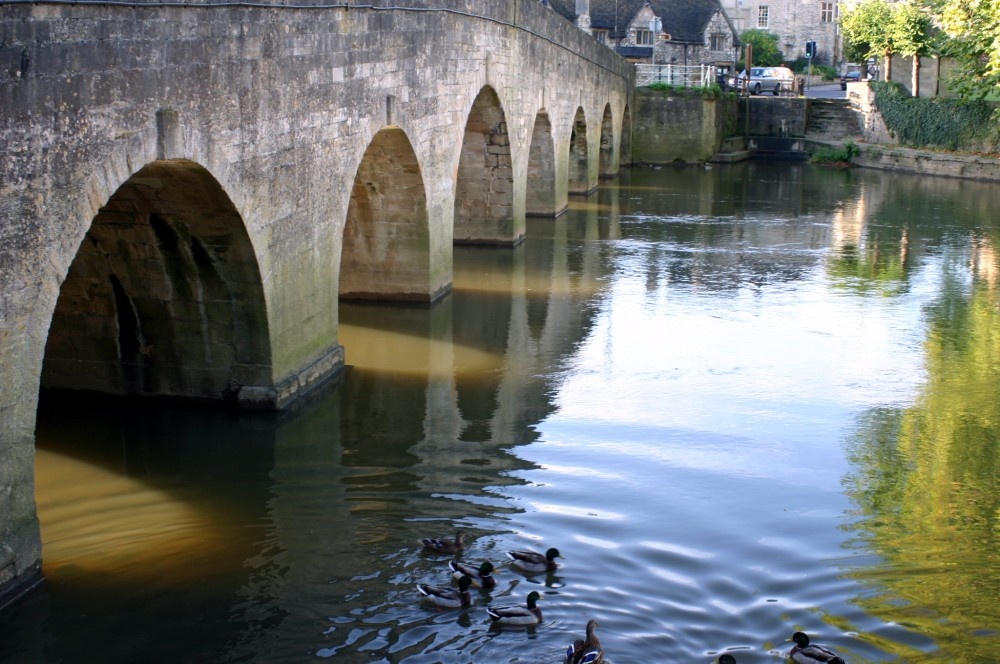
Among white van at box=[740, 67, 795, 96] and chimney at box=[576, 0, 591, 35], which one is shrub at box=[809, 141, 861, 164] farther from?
chimney at box=[576, 0, 591, 35]

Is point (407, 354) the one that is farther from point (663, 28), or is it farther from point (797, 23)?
point (797, 23)

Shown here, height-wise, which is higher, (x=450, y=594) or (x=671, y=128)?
(x=671, y=128)

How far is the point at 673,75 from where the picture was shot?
39219 mm

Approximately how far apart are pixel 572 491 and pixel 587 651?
2.89 m

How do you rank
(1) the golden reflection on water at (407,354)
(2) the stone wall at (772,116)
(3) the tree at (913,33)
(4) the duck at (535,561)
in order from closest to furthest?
1. (4) the duck at (535,561)
2. (1) the golden reflection on water at (407,354)
3. (3) the tree at (913,33)
4. (2) the stone wall at (772,116)

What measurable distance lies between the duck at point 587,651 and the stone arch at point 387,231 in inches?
342

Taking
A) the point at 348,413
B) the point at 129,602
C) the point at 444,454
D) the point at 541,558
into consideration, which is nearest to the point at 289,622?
the point at 129,602

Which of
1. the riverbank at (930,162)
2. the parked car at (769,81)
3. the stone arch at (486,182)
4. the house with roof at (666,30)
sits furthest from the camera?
the house with roof at (666,30)

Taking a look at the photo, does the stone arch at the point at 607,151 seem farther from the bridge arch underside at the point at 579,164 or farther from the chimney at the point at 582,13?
the chimney at the point at 582,13

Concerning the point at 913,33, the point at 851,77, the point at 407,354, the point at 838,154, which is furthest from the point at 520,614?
the point at 851,77

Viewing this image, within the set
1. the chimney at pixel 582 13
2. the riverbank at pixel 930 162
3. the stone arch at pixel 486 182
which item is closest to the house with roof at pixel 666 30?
the chimney at pixel 582 13

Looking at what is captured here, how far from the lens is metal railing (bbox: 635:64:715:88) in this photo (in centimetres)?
3819

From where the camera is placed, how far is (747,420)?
11.2 metres

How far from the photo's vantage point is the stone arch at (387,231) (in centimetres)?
1480
